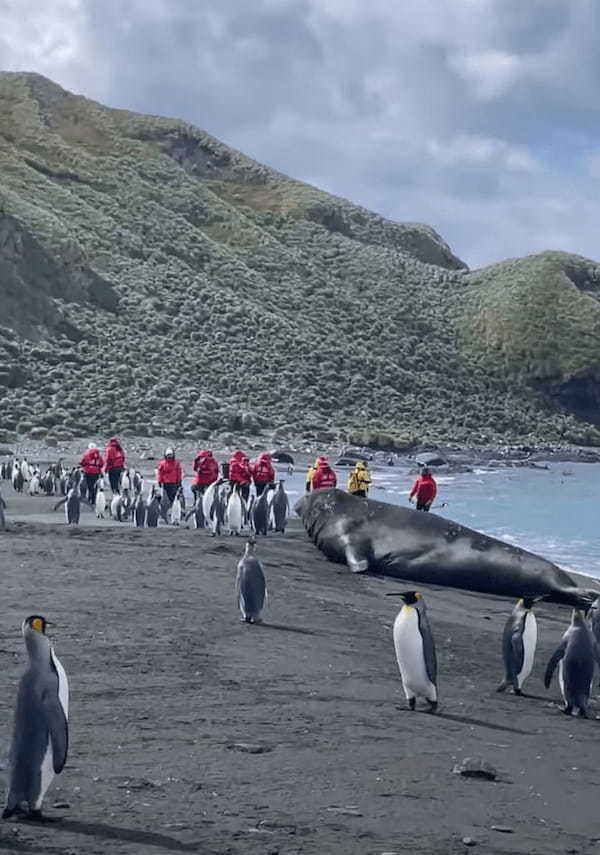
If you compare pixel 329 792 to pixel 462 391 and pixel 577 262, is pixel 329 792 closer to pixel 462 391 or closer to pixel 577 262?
pixel 462 391

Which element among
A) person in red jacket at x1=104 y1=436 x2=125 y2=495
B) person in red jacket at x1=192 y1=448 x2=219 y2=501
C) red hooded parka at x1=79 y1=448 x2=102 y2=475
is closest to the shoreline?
red hooded parka at x1=79 y1=448 x2=102 y2=475

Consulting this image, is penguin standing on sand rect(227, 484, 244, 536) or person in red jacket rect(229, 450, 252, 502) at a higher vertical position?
person in red jacket rect(229, 450, 252, 502)

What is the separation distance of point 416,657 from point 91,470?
1428 centimetres

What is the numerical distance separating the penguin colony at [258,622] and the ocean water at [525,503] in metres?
5.99

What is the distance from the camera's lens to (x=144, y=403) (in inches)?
2068

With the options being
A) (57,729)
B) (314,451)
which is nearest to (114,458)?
(57,729)

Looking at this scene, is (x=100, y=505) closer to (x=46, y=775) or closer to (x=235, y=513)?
(x=235, y=513)

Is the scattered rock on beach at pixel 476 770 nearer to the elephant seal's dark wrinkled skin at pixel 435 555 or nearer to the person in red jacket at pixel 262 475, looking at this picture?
the elephant seal's dark wrinkled skin at pixel 435 555

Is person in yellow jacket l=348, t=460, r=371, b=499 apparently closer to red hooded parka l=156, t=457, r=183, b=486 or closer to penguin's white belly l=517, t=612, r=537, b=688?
red hooded parka l=156, t=457, r=183, b=486

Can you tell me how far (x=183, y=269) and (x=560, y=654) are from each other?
6683 centimetres

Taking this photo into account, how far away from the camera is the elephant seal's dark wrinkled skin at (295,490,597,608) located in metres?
13.1

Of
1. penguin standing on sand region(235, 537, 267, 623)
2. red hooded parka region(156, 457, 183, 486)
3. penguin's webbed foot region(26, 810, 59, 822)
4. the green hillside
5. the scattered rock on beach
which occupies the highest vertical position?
the green hillside

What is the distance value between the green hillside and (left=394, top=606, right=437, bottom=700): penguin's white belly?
125 ft

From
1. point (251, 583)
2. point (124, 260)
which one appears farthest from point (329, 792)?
point (124, 260)
